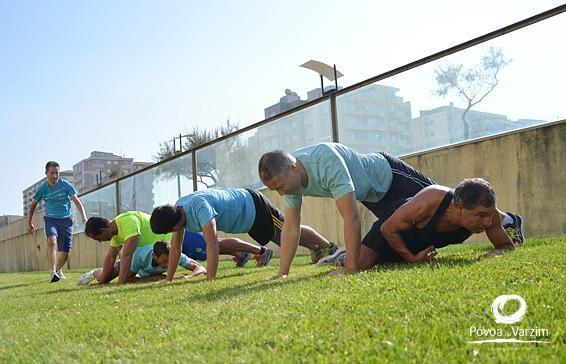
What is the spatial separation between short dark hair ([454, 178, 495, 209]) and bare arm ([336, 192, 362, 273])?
28.6 inches

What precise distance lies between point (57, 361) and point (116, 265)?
18.0ft

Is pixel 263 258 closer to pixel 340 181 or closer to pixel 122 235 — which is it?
pixel 122 235

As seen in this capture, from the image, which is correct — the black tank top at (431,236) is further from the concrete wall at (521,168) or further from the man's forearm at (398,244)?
the concrete wall at (521,168)

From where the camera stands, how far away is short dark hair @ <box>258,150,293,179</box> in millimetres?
Answer: 4324

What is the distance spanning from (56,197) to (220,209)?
16.5 feet

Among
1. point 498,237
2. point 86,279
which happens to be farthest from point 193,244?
point 498,237

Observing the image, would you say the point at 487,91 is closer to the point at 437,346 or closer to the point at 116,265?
the point at 116,265

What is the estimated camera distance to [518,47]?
6969mm

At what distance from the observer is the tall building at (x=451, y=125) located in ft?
23.1

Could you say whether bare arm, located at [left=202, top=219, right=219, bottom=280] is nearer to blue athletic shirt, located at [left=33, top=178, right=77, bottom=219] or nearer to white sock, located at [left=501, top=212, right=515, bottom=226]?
white sock, located at [left=501, top=212, right=515, bottom=226]

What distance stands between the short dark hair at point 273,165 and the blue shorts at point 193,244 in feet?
11.4

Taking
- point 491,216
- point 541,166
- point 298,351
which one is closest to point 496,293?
point 298,351

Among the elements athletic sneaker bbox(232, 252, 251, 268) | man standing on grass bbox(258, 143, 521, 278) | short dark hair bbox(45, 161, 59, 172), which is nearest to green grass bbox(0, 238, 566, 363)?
man standing on grass bbox(258, 143, 521, 278)

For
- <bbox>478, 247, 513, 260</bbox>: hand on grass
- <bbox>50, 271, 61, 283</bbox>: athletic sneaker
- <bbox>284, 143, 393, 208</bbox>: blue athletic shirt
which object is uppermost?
<bbox>284, 143, 393, 208</bbox>: blue athletic shirt
